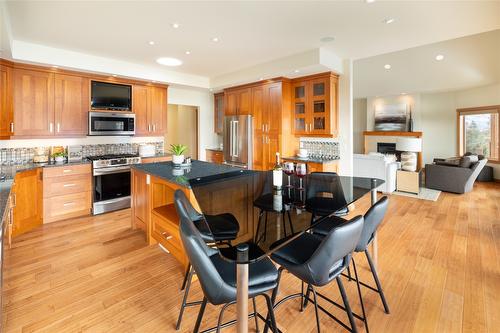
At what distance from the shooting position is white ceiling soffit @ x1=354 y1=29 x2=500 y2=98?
237 inches

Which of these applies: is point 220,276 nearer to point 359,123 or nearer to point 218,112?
point 218,112

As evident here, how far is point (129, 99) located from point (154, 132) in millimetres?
783

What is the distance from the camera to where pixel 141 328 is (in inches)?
75.8

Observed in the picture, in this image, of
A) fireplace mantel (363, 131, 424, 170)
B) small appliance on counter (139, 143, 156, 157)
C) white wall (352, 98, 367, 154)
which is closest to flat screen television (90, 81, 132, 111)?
small appliance on counter (139, 143, 156, 157)

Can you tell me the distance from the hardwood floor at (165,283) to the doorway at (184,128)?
11.6 ft

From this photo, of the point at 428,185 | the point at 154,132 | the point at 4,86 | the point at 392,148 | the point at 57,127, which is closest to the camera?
the point at 4,86

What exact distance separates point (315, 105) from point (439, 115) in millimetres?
6172

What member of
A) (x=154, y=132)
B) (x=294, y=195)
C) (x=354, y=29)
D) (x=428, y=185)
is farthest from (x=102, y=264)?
(x=428, y=185)

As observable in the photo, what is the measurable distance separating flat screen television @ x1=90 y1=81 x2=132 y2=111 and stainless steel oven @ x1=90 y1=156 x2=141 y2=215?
94 centimetres

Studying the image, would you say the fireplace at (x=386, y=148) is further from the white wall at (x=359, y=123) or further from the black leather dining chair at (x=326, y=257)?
the black leather dining chair at (x=326, y=257)

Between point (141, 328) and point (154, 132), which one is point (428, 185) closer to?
point (154, 132)

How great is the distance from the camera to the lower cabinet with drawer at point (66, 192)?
4.06m

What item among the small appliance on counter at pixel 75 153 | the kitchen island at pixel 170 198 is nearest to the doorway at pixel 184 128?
the small appliance on counter at pixel 75 153

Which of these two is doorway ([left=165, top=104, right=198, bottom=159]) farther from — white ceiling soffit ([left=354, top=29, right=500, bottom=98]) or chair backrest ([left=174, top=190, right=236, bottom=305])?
chair backrest ([left=174, top=190, right=236, bottom=305])
